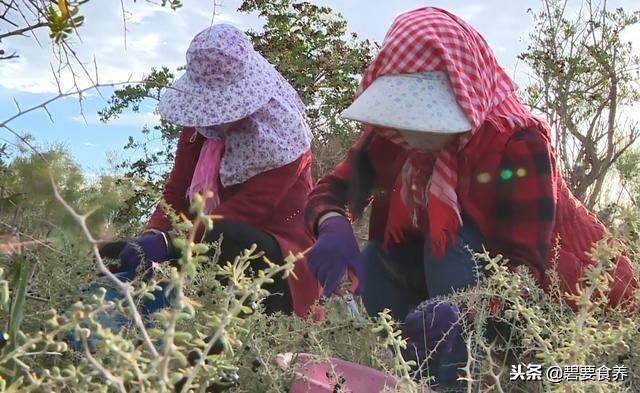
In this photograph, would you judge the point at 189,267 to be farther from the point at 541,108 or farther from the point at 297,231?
the point at 541,108

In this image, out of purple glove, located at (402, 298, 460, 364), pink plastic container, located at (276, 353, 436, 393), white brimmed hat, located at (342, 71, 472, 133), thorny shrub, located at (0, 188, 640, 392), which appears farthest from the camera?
white brimmed hat, located at (342, 71, 472, 133)

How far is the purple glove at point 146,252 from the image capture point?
1622 mm

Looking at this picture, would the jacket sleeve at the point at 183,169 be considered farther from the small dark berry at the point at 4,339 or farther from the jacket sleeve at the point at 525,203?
the small dark berry at the point at 4,339

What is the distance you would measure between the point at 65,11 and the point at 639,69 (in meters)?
3.82

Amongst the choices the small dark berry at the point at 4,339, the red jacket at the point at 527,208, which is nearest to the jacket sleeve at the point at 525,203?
the red jacket at the point at 527,208

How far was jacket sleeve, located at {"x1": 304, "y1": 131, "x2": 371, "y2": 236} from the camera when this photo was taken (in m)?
1.62

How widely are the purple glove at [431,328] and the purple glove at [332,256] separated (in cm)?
21

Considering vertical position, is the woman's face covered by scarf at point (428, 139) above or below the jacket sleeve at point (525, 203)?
above

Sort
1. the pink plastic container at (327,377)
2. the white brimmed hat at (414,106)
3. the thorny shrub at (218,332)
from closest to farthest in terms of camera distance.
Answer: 1. the thorny shrub at (218,332)
2. the pink plastic container at (327,377)
3. the white brimmed hat at (414,106)

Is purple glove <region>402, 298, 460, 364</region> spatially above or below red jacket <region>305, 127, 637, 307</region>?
below

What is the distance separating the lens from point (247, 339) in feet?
2.84

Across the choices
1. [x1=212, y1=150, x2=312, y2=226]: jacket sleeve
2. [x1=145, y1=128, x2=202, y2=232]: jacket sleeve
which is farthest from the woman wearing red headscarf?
[x1=145, y1=128, x2=202, y2=232]: jacket sleeve

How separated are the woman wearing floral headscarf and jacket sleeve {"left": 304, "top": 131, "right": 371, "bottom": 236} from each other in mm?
225

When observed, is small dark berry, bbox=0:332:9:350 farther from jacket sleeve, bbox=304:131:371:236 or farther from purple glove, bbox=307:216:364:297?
jacket sleeve, bbox=304:131:371:236
